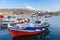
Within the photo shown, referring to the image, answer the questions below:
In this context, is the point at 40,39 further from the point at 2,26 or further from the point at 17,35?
the point at 2,26

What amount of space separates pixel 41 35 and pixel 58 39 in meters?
0.81

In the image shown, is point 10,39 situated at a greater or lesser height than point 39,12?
lesser

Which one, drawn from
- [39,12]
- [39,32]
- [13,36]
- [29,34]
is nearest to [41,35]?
[39,32]

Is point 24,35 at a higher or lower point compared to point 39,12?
lower

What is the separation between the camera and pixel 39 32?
621cm

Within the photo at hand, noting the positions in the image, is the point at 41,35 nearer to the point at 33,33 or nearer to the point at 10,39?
the point at 33,33

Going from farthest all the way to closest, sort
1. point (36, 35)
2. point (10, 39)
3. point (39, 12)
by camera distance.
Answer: point (39, 12)
point (36, 35)
point (10, 39)

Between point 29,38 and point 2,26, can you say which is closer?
point 29,38

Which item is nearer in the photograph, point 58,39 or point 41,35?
point 58,39

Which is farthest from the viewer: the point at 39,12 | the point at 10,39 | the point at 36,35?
the point at 39,12

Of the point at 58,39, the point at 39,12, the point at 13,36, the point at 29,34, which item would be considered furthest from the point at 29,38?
the point at 39,12

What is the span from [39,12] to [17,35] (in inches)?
132

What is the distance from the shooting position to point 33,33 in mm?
5945

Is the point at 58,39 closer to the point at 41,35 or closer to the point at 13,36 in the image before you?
the point at 41,35
